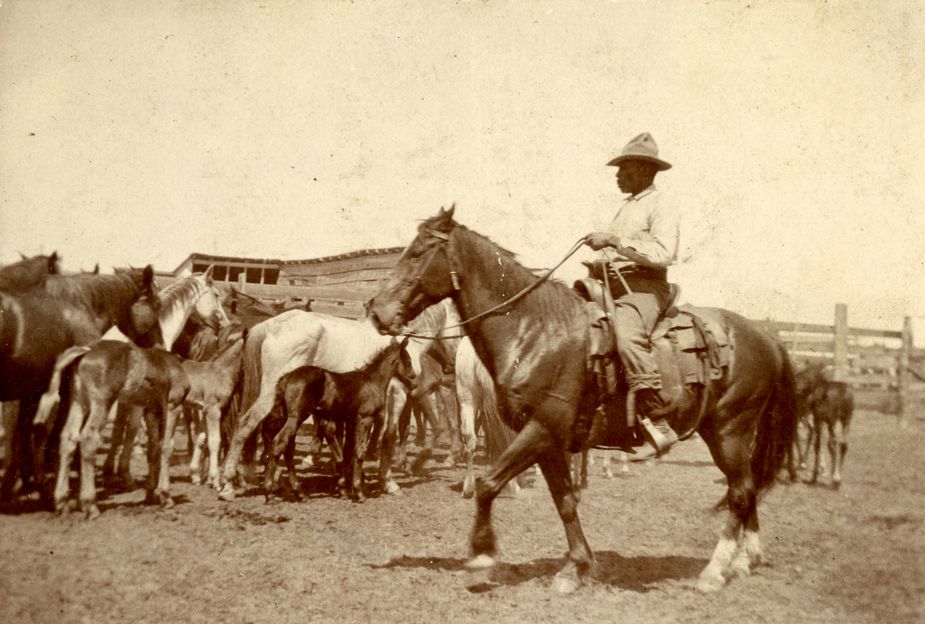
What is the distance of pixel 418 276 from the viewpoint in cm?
505


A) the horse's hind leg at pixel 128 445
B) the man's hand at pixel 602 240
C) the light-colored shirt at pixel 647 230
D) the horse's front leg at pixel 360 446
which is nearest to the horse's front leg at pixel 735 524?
the light-colored shirt at pixel 647 230

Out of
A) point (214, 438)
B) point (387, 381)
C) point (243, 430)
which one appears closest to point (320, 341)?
point (387, 381)

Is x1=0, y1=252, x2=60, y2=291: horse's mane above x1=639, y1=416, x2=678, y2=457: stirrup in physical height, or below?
above

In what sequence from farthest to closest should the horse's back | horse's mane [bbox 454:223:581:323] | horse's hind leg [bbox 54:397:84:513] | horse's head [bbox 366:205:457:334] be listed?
the horse's back
horse's hind leg [bbox 54:397:84:513]
horse's mane [bbox 454:223:581:323]
horse's head [bbox 366:205:457:334]

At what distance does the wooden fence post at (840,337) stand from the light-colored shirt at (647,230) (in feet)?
39.6

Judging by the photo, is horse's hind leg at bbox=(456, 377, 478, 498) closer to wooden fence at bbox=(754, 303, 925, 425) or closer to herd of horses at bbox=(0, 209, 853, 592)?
herd of horses at bbox=(0, 209, 853, 592)

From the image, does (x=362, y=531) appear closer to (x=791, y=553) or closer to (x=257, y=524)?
(x=257, y=524)

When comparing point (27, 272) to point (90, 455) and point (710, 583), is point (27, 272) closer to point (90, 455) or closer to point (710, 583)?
point (90, 455)

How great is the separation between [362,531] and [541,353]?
318 cm

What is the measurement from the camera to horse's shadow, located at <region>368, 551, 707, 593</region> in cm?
529

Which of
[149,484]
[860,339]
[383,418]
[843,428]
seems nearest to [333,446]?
[383,418]

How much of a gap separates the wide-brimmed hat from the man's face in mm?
71

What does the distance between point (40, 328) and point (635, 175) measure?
5.08 metres

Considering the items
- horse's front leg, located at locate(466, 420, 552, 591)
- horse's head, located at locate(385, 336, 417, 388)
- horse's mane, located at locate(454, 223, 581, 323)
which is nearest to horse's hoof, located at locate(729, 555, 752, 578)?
horse's front leg, located at locate(466, 420, 552, 591)
